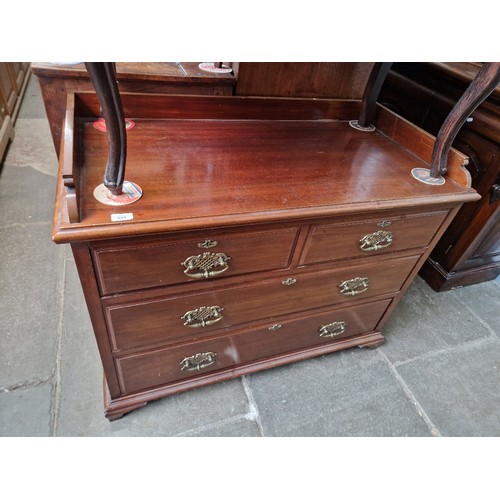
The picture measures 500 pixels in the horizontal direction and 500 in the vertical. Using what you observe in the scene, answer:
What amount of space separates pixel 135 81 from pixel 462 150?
1.53 metres

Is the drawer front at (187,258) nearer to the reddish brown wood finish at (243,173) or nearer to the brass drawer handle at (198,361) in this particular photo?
the reddish brown wood finish at (243,173)

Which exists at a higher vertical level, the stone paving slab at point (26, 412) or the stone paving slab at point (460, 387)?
the stone paving slab at point (460, 387)

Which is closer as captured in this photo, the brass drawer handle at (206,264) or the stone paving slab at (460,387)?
the brass drawer handle at (206,264)

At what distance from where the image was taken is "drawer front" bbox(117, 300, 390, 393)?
1.18 metres

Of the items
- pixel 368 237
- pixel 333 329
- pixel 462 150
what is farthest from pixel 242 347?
pixel 462 150

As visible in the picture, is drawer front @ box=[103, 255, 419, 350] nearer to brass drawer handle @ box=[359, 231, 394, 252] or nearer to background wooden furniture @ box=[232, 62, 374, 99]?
brass drawer handle @ box=[359, 231, 394, 252]

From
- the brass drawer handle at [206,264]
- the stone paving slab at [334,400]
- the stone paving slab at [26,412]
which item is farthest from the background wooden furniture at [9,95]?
the stone paving slab at [334,400]

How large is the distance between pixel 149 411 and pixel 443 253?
1711 mm

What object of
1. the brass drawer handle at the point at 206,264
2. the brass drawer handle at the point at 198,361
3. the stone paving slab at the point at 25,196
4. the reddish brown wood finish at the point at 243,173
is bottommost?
the stone paving slab at the point at 25,196

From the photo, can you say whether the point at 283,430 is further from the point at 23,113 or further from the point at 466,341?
the point at 23,113

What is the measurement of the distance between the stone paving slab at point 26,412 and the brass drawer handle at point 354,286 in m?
1.18

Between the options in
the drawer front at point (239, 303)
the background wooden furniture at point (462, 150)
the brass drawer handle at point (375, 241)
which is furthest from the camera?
the background wooden furniture at point (462, 150)

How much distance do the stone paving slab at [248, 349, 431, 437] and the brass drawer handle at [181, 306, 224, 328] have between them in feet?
1.63

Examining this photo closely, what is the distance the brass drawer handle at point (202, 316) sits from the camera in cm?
108
